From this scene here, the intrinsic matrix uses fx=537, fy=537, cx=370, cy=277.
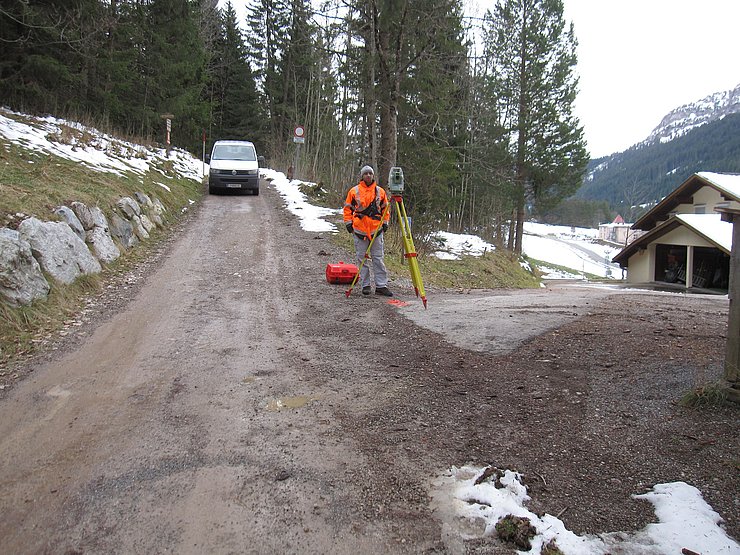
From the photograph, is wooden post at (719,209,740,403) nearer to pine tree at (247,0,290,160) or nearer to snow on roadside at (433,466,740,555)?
snow on roadside at (433,466,740,555)

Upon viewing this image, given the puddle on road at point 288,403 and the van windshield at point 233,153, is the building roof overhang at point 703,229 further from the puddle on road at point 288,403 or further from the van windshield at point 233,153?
the puddle on road at point 288,403

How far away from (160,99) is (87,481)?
28.4 metres

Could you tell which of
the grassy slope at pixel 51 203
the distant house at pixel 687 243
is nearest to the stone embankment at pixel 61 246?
the grassy slope at pixel 51 203

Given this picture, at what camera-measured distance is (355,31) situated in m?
14.0

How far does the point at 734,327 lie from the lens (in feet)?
12.2

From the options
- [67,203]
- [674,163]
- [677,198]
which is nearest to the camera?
[67,203]

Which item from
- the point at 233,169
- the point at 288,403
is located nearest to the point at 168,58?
the point at 233,169

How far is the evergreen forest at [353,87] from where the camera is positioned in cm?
1419

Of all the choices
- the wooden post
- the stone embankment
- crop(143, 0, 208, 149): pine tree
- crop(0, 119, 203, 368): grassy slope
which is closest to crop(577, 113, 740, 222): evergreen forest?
crop(143, 0, 208, 149): pine tree

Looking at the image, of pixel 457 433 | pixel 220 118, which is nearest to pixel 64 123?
pixel 457 433

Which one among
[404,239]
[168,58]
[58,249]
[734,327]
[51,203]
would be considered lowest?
[734,327]

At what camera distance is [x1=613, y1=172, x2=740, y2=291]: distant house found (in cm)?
2433

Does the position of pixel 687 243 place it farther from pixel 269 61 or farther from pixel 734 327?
pixel 269 61

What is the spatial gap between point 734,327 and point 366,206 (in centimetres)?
549
